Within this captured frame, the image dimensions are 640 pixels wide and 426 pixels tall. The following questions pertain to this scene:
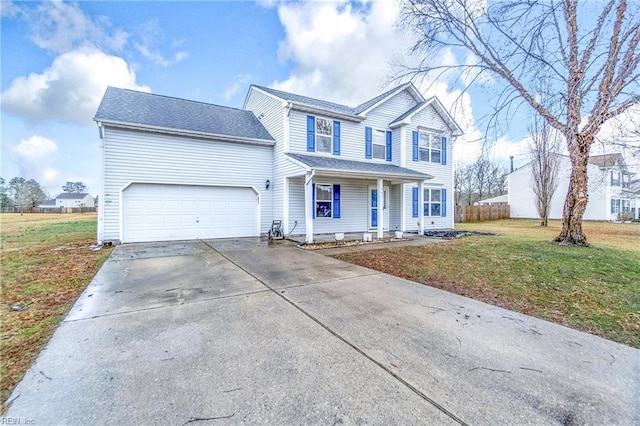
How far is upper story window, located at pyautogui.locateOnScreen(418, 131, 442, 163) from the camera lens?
14984 mm

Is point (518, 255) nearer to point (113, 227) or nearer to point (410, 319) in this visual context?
point (410, 319)

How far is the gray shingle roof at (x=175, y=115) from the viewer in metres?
10.3

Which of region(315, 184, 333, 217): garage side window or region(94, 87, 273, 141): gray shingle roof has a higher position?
region(94, 87, 273, 141): gray shingle roof

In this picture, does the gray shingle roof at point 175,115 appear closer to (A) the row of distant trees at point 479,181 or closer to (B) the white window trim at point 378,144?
(B) the white window trim at point 378,144

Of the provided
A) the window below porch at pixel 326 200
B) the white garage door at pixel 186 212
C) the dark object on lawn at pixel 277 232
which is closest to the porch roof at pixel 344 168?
the window below porch at pixel 326 200

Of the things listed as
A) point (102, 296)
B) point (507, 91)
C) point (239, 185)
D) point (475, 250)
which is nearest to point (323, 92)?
point (239, 185)

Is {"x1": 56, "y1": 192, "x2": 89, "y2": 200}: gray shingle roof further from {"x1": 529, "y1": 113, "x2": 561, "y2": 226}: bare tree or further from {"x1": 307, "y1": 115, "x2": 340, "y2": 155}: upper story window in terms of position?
{"x1": 529, "y1": 113, "x2": 561, "y2": 226}: bare tree

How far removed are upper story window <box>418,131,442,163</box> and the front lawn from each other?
6831mm

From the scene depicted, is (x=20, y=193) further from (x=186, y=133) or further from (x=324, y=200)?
(x=324, y=200)

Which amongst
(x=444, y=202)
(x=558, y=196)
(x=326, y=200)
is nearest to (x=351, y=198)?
(x=326, y=200)

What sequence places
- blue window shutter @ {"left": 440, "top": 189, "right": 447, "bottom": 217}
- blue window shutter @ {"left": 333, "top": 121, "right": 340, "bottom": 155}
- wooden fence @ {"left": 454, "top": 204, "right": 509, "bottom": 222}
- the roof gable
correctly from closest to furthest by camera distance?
blue window shutter @ {"left": 333, "top": 121, "right": 340, "bottom": 155} → the roof gable → blue window shutter @ {"left": 440, "top": 189, "right": 447, "bottom": 217} → wooden fence @ {"left": 454, "top": 204, "right": 509, "bottom": 222}

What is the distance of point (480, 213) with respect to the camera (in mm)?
25766

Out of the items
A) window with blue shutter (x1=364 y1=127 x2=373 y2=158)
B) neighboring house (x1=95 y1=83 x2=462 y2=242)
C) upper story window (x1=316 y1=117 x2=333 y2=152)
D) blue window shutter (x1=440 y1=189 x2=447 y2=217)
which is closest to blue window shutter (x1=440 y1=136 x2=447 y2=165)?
neighboring house (x1=95 y1=83 x2=462 y2=242)

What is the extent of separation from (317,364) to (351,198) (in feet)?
36.8
